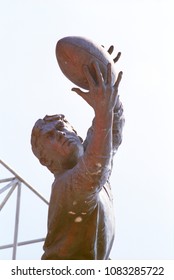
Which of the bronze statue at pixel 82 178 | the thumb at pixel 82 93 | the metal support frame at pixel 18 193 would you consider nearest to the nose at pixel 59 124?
the bronze statue at pixel 82 178

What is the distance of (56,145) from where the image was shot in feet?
20.1

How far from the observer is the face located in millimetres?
6121

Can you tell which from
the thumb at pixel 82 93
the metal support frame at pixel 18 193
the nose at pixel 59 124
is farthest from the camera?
the metal support frame at pixel 18 193

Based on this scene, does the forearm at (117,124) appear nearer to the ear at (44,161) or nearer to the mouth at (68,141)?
the mouth at (68,141)

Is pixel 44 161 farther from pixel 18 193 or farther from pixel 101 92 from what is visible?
pixel 18 193

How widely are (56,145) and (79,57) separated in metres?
0.71

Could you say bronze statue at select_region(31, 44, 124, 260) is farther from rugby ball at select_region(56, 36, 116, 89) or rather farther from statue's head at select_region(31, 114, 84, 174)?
rugby ball at select_region(56, 36, 116, 89)

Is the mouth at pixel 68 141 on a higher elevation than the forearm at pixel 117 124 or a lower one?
lower

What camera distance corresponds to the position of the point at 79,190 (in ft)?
18.6

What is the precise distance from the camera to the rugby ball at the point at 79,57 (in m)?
5.91

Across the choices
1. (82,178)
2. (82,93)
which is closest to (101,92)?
(82,93)

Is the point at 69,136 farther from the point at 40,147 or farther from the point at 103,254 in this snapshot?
the point at 103,254

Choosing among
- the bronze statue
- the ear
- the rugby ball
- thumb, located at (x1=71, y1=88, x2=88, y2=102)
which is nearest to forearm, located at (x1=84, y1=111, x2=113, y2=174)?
the bronze statue

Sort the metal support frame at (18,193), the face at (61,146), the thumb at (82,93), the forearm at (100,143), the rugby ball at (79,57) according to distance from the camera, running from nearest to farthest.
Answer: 1. the forearm at (100,143)
2. the thumb at (82,93)
3. the rugby ball at (79,57)
4. the face at (61,146)
5. the metal support frame at (18,193)
